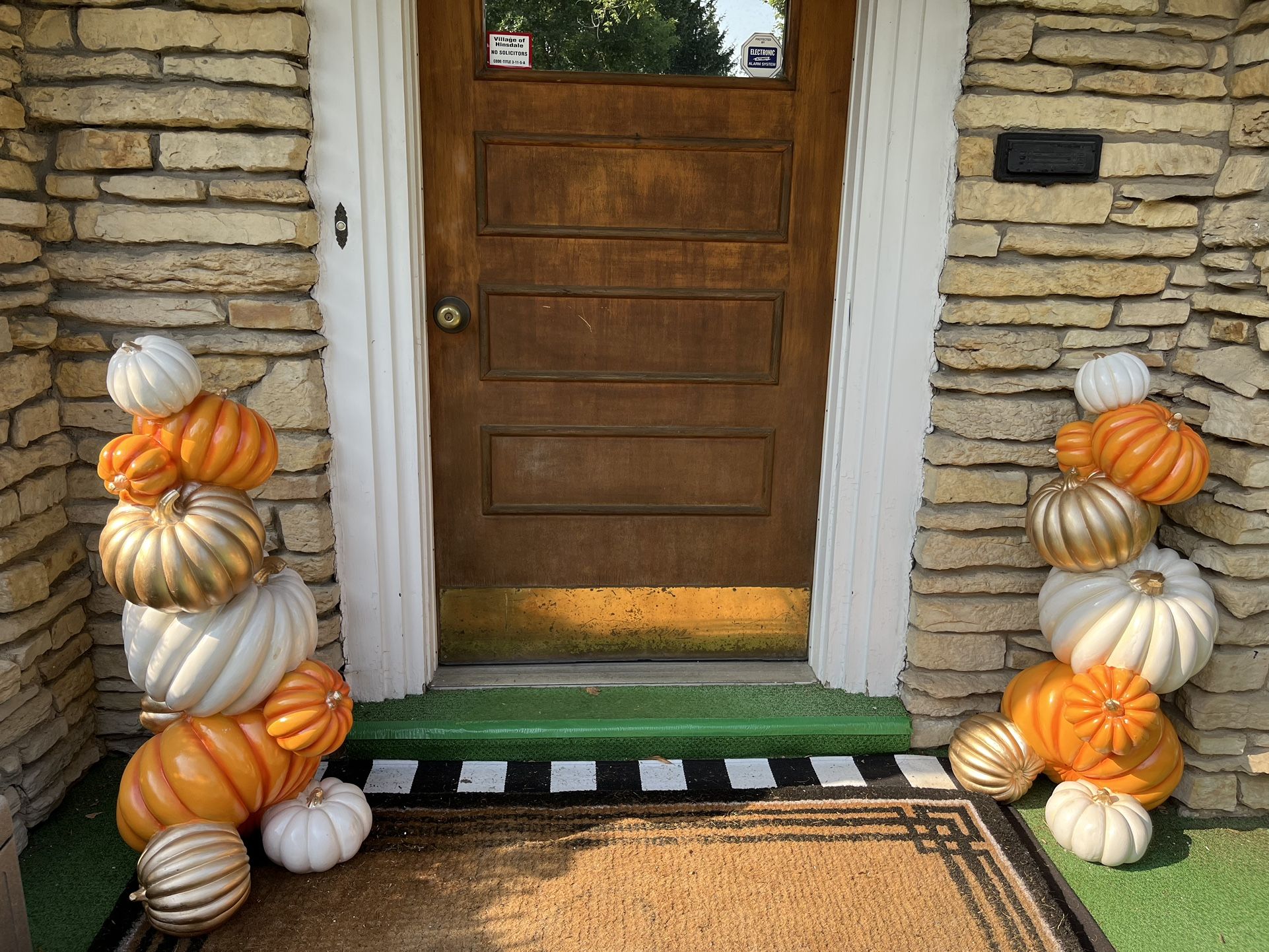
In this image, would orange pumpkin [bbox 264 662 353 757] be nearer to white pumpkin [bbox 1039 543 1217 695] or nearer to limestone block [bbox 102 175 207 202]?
limestone block [bbox 102 175 207 202]

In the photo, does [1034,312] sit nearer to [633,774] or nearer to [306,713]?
[633,774]

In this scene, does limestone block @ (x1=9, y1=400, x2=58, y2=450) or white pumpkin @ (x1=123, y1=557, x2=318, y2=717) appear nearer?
white pumpkin @ (x1=123, y1=557, x2=318, y2=717)

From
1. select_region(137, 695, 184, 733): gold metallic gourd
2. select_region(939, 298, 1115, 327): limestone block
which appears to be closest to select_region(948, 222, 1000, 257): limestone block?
select_region(939, 298, 1115, 327): limestone block

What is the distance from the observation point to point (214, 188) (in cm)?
219

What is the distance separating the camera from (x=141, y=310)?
2236 mm

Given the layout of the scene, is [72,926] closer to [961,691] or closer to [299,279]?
[299,279]

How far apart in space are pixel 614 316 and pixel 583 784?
1.30 meters

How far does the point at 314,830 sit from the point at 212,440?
3.03 feet

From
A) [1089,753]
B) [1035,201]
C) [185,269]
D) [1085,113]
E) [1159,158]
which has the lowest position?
[1089,753]

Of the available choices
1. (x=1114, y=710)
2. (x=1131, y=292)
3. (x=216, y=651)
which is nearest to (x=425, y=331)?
(x=216, y=651)

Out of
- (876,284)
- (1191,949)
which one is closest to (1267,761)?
(1191,949)

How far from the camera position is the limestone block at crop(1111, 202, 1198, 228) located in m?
2.33

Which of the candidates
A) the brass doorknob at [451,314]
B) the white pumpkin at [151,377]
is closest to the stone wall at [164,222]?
the brass doorknob at [451,314]

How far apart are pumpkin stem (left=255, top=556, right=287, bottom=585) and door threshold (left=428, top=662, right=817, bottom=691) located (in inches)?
30.7
